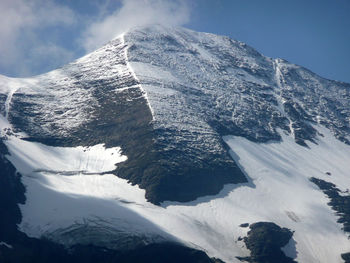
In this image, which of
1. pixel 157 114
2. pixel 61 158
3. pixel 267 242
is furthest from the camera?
pixel 157 114

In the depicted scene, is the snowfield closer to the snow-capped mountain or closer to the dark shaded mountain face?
the snow-capped mountain

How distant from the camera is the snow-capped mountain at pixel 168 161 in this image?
9362 centimetres

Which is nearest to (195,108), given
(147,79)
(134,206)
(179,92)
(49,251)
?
(179,92)

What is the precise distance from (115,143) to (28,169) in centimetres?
2833

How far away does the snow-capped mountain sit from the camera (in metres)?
93.6

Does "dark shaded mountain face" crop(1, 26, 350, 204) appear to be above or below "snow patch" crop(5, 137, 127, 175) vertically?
above

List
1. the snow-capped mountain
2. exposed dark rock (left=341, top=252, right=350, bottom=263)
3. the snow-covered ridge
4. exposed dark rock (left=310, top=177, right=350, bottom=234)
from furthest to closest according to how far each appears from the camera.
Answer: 1. the snow-covered ridge
2. exposed dark rock (left=310, top=177, right=350, bottom=234)
3. exposed dark rock (left=341, top=252, right=350, bottom=263)
4. the snow-capped mountain

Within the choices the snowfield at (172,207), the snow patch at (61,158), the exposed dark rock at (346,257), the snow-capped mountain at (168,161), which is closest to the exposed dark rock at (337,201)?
the snow-capped mountain at (168,161)

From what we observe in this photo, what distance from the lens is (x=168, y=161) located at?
119375 mm

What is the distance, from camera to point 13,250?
7775 centimetres

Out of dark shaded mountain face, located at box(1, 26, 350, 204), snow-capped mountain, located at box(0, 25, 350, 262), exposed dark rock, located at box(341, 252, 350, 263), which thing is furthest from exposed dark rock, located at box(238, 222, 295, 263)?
dark shaded mountain face, located at box(1, 26, 350, 204)

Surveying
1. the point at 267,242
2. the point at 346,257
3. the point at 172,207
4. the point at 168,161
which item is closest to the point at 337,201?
the point at 346,257

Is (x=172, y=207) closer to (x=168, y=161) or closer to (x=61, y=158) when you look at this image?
(x=168, y=161)

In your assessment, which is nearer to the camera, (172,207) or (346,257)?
(346,257)
